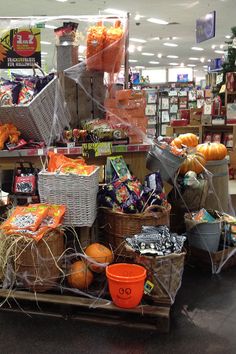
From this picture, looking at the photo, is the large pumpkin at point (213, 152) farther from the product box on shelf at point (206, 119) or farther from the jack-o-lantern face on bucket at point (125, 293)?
the product box on shelf at point (206, 119)

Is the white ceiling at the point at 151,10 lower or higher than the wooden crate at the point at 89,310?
higher

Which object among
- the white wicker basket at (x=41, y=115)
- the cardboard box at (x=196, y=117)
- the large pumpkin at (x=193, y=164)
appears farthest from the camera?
the cardboard box at (x=196, y=117)

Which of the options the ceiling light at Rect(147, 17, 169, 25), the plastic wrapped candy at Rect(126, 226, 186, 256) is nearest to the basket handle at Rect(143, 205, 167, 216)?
the plastic wrapped candy at Rect(126, 226, 186, 256)

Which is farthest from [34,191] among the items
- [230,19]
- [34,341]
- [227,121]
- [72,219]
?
[230,19]

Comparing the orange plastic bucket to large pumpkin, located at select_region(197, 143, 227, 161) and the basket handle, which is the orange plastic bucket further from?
large pumpkin, located at select_region(197, 143, 227, 161)

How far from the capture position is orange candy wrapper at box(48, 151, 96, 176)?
301cm

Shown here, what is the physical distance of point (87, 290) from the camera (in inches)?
114

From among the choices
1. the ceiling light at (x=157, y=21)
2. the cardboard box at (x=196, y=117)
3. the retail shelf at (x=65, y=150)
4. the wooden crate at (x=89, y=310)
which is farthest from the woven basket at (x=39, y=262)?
the ceiling light at (x=157, y=21)

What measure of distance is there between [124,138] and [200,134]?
466 cm

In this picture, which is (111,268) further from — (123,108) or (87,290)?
(123,108)

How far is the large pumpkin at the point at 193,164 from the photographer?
3.95 metres

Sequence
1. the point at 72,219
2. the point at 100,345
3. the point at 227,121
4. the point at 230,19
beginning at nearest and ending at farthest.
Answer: the point at 100,345
the point at 72,219
the point at 227,121
the point at 230,19

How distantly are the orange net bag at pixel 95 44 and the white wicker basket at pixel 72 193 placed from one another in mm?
1297

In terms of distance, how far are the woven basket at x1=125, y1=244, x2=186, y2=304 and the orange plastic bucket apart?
0.19ft
